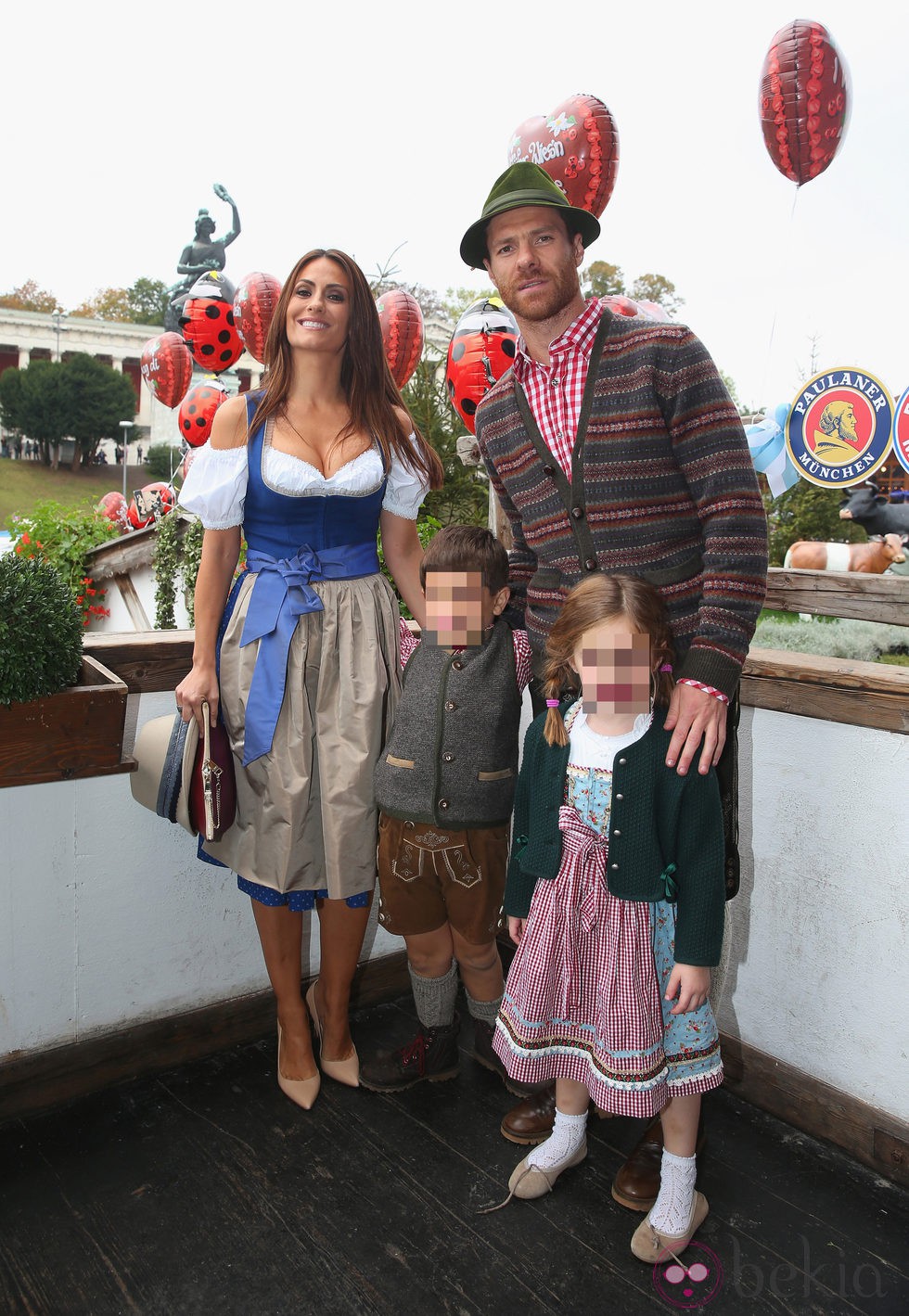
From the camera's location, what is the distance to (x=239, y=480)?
195 centimetres

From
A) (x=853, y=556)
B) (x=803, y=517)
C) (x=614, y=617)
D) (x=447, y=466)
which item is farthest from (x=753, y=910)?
(x=803, y=517)

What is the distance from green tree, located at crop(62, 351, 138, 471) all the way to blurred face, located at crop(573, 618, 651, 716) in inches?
1653

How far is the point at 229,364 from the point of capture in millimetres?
7535

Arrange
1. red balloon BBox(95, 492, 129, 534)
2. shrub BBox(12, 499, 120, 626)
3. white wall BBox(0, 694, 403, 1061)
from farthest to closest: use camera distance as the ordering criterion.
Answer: red balloon BBox(95, 492, 129, 534) < shrub BBox(12, 499, 120, 626) < white wall BBox(0, 694, 403, 1061)

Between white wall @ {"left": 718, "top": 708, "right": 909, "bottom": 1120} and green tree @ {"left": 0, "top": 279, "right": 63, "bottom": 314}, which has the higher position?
green tree @ {"left": 0, "top": 279, "right": 63, "bottom": 314}

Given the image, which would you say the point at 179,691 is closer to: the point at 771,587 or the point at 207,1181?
the point at 207,1181

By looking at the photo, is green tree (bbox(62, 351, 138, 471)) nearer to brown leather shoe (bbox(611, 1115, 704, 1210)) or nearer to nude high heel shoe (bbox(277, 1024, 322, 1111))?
nude high heel shoe (bbox(277, 1024, 322, 1111))

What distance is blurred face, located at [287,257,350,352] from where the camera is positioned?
6.51ft

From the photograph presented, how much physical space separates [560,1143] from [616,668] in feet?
3.23

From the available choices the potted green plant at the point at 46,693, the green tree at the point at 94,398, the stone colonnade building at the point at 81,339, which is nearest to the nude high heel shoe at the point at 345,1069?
the potted green plant at the point at 46,693

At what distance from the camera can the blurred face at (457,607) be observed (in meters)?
1.93

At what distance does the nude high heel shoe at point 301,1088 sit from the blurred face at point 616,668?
3.84ft

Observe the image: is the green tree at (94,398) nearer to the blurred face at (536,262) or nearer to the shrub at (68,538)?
the shrub at (68,538)

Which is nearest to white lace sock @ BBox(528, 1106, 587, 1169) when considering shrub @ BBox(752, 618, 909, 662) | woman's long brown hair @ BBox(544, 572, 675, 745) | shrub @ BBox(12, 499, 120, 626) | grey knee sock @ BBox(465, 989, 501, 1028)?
grey knee sock @ BBox(465, 989, 501, 1028)
